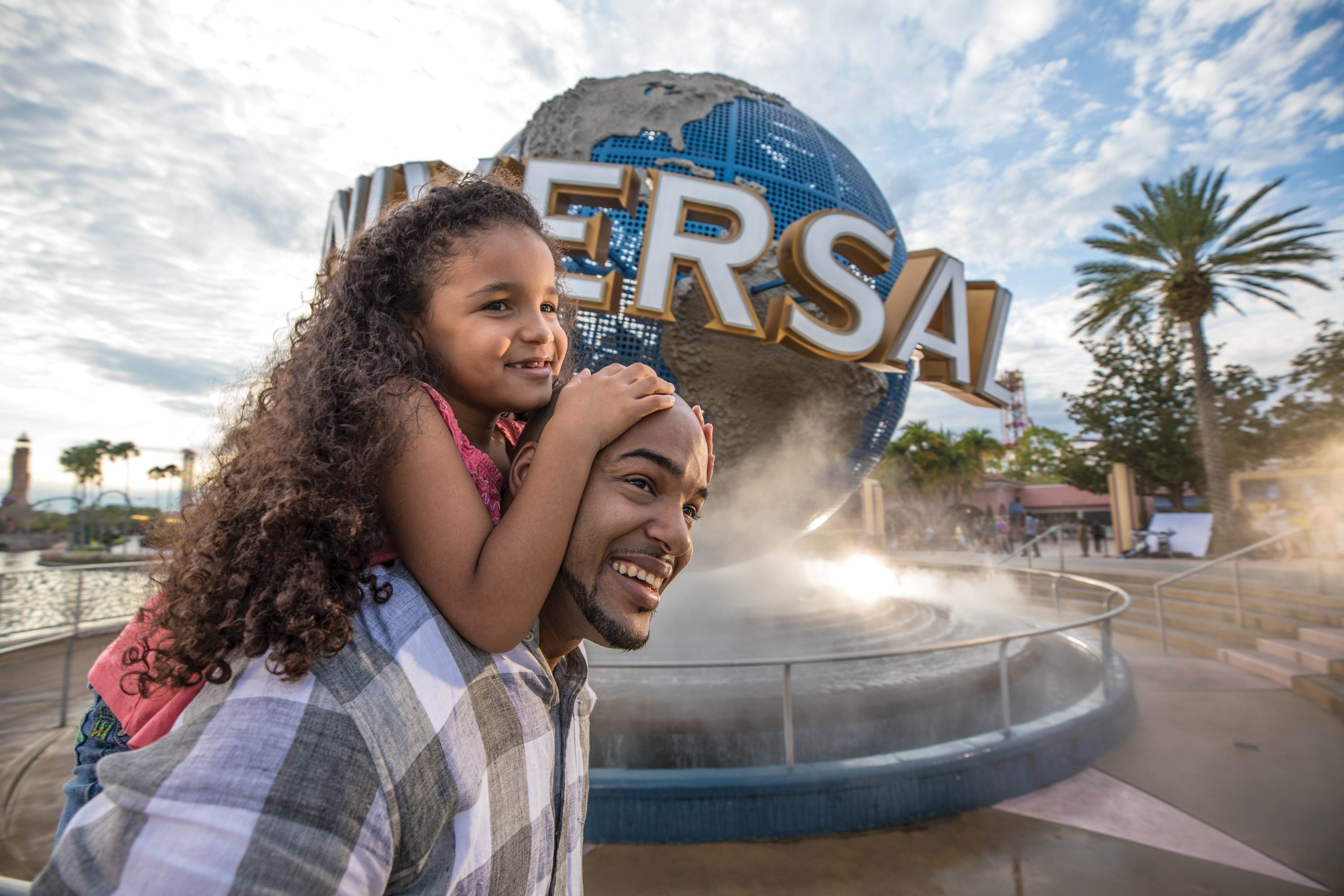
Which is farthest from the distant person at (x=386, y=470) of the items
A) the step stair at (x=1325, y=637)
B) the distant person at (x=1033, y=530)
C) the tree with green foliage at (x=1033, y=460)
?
the tree with green foliage at (x=1033, y=460)

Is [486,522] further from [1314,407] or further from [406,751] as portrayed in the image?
[1314,407]

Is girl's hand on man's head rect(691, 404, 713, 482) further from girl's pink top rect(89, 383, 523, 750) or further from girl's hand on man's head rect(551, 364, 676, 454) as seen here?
girl's pink top rect(89, 383, 523, 750)

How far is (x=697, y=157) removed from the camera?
5.00 meters

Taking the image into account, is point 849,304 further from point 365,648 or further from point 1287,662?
point 1287,662

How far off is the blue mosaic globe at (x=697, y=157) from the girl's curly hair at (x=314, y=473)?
3285 millimetres

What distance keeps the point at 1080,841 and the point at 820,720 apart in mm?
1464

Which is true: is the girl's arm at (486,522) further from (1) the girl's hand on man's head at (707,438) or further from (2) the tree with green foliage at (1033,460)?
(2) the tree with green foliage at (1033,460)

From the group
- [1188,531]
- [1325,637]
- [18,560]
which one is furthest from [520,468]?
[18,560]

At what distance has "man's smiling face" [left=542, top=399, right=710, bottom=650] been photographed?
41.6 inches

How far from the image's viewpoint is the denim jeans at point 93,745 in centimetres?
96

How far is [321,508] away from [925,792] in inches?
144

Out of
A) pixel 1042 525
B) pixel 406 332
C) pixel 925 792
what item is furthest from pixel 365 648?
pixel 1042 525

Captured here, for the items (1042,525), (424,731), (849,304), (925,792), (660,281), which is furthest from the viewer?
(1042,525)

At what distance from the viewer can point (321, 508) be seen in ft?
2.90
